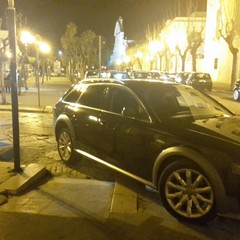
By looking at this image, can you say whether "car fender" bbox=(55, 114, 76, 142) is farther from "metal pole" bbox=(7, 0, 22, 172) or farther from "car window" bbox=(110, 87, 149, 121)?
"car window" bbox=(110, 87, 149, 121)

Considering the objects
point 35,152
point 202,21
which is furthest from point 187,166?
point 202,21

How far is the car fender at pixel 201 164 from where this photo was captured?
14.1 ft

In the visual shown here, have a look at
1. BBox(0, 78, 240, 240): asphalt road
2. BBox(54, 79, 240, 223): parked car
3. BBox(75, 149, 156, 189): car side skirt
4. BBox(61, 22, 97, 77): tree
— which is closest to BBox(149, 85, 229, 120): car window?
BBox(54, 79, 240, 223): parked car

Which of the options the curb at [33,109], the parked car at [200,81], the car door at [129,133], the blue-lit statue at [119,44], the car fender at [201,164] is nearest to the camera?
the car fender at [201,164]

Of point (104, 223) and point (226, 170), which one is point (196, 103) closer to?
point (226, 170)

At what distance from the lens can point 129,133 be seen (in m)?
5.36

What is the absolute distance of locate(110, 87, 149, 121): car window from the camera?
536 centimetres

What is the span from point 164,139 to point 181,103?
1172mm

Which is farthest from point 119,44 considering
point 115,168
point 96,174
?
point 115,168

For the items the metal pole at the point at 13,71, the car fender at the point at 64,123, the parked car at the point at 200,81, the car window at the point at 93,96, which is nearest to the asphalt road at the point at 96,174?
the car fender at the point at 64,123

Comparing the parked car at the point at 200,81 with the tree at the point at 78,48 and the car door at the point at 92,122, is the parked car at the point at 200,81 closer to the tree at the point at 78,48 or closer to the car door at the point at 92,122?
the car door at the point at 92,122

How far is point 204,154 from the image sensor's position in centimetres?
444

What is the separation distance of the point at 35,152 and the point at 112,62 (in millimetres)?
120075

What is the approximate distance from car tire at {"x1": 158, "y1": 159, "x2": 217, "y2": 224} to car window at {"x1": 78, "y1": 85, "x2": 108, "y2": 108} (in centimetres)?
201
